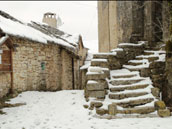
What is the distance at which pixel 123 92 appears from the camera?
18.3 ft

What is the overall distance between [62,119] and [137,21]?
313 inches

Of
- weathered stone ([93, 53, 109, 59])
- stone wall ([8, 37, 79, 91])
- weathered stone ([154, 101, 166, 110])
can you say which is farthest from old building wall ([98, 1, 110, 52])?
weathered stone ([154, 101, 166, 110])

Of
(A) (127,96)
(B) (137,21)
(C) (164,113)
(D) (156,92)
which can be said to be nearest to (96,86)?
(A) (127,96)

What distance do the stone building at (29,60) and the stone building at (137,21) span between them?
3730 millimetres

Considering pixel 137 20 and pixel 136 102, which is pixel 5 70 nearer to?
pixel 136 102

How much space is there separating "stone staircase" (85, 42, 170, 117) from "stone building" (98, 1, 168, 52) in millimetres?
3108

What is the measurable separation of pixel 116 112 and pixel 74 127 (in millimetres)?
1436

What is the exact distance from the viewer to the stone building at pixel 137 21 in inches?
374

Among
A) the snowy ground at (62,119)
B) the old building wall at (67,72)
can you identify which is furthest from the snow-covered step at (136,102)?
the old building wall at (67,72)

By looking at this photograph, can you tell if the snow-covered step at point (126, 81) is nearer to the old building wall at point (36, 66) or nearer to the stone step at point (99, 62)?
the stone step at point (99, 62)

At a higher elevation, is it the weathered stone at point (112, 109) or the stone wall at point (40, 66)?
the stone wall at point (40, 66)

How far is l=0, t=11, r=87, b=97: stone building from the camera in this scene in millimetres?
7012

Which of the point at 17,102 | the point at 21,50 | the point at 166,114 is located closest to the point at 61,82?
the point at 21,50

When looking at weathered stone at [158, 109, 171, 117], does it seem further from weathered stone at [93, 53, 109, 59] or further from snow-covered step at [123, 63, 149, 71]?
weathered stone at [93, 53, 109, 59]
